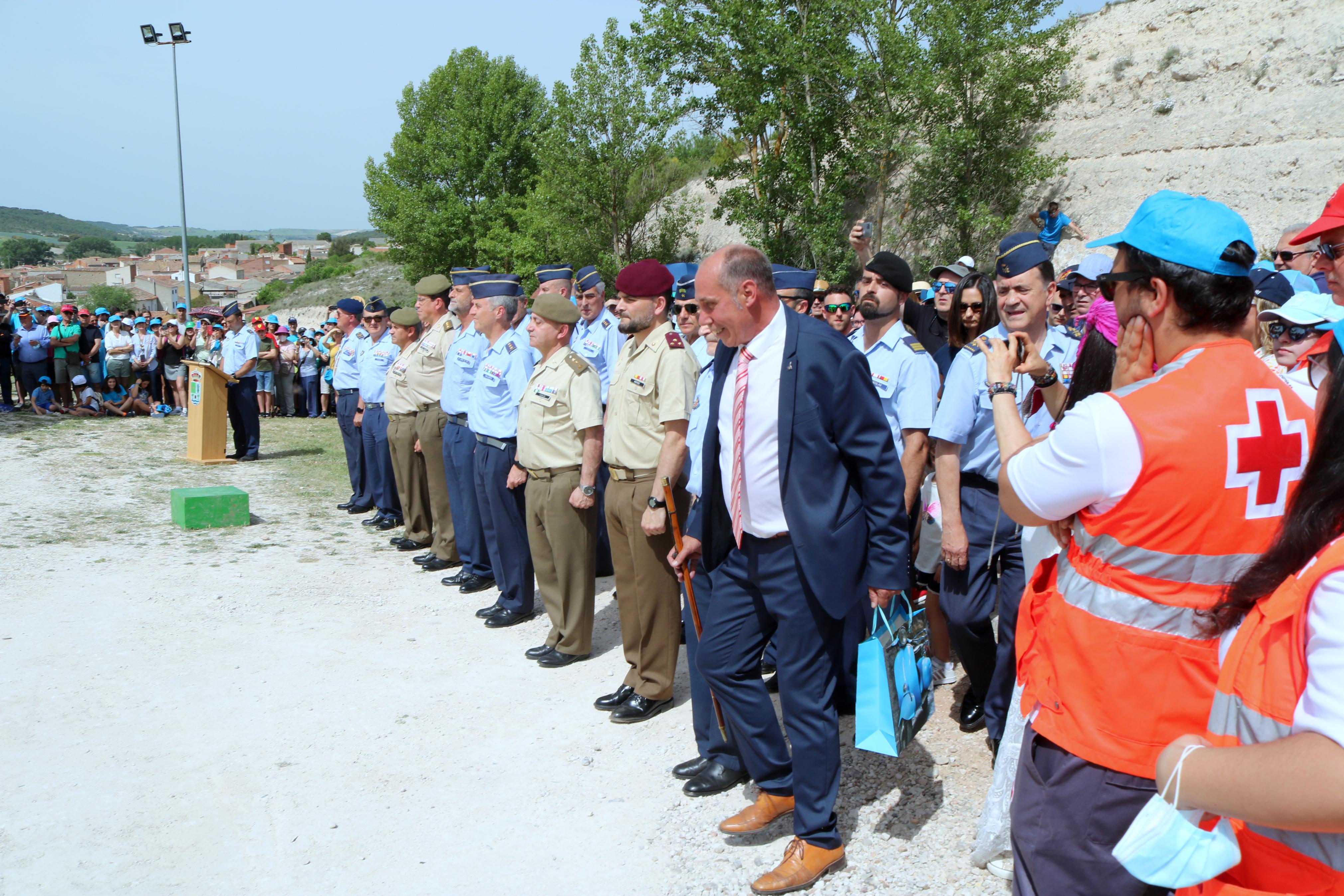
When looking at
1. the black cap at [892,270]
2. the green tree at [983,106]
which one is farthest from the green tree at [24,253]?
the black cap at [892,270]

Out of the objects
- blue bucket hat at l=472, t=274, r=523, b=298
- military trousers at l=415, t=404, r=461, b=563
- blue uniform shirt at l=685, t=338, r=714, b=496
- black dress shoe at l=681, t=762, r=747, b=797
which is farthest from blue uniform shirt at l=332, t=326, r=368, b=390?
black dress shoe at l=681, t=762, r=747, b=797

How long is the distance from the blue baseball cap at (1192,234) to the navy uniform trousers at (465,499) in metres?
5.52

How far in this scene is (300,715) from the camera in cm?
484

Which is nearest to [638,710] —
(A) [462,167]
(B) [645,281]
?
(B) [645,281]

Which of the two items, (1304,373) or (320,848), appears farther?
(320,848)

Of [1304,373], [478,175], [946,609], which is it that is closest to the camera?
[1304,373]

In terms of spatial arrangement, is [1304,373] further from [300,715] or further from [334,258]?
[334,258]

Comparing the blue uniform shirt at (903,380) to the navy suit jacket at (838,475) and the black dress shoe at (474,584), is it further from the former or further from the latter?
the black dress shoe at (474,584)

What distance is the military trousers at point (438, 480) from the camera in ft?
25.3

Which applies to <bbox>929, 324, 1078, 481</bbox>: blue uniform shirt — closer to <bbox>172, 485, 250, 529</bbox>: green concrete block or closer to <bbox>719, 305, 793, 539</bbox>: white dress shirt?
<bbox>719, 305, 793, 539</bbox>: white dress shirt

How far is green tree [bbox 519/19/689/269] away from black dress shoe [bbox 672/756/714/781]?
2747 cm

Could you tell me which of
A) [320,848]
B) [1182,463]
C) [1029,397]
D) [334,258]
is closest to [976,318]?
[1029,397]

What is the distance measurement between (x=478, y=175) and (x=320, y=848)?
47.2 metres

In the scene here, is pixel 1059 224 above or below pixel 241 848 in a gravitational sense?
above
